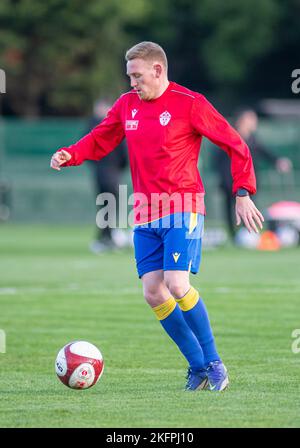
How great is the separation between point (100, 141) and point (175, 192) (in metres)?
0.83

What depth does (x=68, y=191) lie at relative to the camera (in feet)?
101

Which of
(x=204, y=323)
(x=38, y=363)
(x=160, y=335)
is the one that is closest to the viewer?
(x=204, y=323)

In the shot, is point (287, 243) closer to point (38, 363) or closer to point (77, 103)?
point (38, 363)

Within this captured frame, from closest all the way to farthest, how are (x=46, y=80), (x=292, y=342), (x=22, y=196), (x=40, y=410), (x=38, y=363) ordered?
(x=40, y=410), (x=38, y=363), (x=292, y=342), (x=22, y=196), (x=46, y=80)

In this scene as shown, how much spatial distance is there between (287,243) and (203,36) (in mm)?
26170

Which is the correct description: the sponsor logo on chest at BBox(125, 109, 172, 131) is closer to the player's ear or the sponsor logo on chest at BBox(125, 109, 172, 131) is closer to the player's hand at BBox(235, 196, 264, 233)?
the player's ear

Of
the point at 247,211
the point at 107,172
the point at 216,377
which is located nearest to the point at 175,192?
the point at 247,211

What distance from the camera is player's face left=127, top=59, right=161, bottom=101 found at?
8.14m

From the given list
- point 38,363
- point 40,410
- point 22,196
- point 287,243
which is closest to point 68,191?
point 22,196

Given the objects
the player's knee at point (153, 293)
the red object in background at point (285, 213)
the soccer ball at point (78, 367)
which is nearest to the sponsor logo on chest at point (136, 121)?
the player's knee at point (153, 293)

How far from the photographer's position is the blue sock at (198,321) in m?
8.13

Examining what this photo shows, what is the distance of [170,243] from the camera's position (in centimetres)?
811

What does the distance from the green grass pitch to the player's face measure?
77.7 inches

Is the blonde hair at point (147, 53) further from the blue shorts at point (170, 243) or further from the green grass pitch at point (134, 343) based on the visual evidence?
the green grass pitch at point (134, 343)
